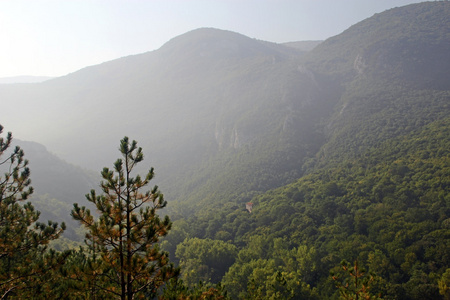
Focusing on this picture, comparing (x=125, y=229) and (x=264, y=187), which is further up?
(x=125, y=229)

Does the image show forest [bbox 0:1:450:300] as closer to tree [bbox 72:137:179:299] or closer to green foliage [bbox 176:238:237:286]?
tree [bbox 72:137:179:299]

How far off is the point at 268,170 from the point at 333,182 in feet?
122

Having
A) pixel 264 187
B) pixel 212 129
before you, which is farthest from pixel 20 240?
pixel 212 129

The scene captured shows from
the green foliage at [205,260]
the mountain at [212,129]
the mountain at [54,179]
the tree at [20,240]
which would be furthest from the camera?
the mountain at [212,129]

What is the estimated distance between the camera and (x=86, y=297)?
10.3 meters

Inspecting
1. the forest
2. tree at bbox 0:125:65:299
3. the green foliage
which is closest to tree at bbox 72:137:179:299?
the forest

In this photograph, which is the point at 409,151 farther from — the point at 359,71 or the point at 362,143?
the point at 359,71

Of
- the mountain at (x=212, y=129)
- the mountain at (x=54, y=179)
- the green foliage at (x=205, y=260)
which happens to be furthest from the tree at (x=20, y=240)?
the mountain at (x=212, y=129)

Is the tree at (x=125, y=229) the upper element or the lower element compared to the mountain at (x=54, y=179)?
upper

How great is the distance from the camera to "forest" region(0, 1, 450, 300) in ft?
28.4

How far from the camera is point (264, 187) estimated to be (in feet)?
311

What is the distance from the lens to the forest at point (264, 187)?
28.4 feet

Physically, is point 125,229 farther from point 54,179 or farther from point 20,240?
point 54,179

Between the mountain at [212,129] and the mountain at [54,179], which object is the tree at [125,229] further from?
the mountain at [212,129]
